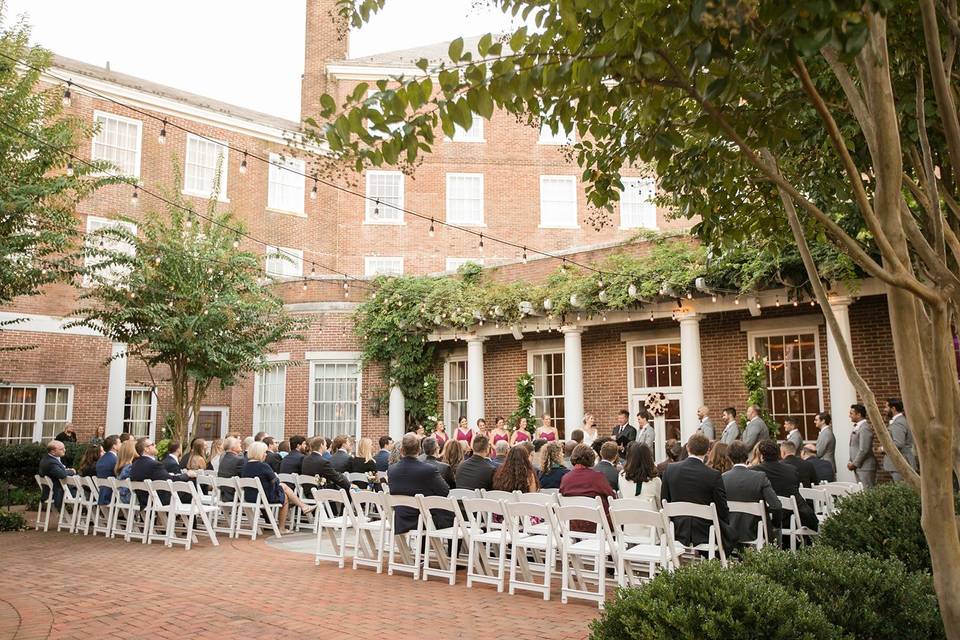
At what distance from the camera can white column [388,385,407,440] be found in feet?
64.4

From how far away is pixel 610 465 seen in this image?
8.69m

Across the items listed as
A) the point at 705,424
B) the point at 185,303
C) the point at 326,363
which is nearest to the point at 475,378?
the point at 326,363

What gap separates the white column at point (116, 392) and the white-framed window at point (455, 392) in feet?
28.1

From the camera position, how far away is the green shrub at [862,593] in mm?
3627

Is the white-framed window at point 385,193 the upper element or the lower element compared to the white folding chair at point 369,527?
upper

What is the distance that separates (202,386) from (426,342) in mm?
6048

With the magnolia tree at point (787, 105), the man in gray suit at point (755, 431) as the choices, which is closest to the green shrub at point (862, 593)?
the magnolia tree at point (787, 105)

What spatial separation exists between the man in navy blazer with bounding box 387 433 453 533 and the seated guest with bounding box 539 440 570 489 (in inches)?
60.9

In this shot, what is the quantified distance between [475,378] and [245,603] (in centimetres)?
1153

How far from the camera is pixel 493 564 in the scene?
8547 millimetres

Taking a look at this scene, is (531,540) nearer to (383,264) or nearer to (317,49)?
(383,264)

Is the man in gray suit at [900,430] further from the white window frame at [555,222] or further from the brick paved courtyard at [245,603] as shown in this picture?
the white window frame at [555,222]

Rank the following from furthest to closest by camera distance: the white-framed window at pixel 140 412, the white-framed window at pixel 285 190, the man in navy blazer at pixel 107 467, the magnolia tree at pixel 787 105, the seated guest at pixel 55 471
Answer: the white-framed window at pixel 285 190
the white-framed window at pixel 140 412
the seated guest at pixel 55 471
the man in navy blazer at pixel 107 467
the magnolia tree at pixel 787 105

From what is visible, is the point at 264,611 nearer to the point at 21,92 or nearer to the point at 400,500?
the point at 400,500
